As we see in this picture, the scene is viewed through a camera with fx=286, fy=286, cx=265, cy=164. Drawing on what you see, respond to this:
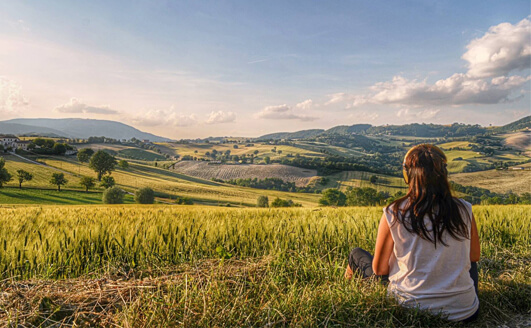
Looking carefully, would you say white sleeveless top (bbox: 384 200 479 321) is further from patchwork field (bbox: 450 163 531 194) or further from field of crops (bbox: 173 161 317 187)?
Result: field of crops (bbox: 173 161 317 187)

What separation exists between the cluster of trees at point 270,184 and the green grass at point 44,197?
5203cm

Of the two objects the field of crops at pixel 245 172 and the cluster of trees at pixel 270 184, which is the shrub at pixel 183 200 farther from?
the field of crops at pixel 245 172

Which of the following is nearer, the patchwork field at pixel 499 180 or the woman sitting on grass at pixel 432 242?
the woman sitting on grass at pixel 432 242

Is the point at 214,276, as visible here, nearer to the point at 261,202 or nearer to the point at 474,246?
the point at 474,246

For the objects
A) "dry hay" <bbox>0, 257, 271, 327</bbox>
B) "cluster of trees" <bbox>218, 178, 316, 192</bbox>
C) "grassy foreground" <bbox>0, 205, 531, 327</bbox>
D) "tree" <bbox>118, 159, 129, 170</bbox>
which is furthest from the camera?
"cluster of trees" <bbox>218, 178, 316, 192</bbox>

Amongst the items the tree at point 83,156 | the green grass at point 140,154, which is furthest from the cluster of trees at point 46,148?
the green grass at point 140,154

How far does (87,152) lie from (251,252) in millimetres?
105597

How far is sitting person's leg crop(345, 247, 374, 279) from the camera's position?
9.37 ft

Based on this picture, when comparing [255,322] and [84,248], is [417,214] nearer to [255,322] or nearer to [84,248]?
[255,322]

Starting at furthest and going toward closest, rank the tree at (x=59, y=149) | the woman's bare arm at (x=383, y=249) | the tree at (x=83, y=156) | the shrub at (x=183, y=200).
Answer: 1. the tree at (x=59, y=149)
2. the tree at (x=83, y=156)
3. the shrub at (x=183, y=200)
4. the woman's bare arm at (x=383, y=249)

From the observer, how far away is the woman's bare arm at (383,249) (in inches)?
100

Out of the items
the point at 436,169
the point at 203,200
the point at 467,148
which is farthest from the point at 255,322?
the point at 467,148

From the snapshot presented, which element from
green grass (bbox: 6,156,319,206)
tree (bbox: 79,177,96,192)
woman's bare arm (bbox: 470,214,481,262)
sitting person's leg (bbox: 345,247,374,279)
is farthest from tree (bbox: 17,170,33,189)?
woman's bare arm (bbox: 470,214,481,262)

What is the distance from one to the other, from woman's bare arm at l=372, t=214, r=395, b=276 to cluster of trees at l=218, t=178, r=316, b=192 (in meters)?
104
